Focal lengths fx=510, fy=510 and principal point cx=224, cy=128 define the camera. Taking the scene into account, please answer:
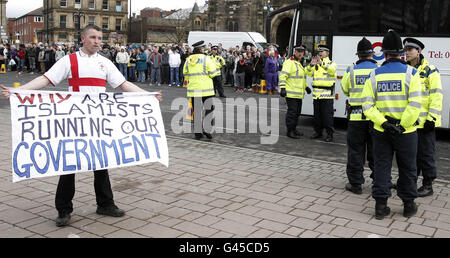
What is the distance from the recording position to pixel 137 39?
93.6 meters

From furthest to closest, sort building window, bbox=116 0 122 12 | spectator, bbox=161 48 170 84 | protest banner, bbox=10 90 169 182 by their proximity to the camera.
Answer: building window, bbox=116 0 122 12, spectator, bbox=161 48 170 84, protest banner, bbox=10 90 169 182

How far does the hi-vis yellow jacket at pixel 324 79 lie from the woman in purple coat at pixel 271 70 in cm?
1068

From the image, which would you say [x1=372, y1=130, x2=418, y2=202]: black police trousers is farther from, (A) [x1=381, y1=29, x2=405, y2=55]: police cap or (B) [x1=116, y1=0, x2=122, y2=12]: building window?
(B) [x1=116, y1=0, x2=122, y2=12]: building window

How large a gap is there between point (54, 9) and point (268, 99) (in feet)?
238

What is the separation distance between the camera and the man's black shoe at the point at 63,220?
5.25 meters

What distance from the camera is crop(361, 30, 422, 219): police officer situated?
554 centimetres

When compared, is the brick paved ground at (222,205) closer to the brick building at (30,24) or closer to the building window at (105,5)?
the building window at (105,5)

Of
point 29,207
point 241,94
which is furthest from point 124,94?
point 241,94

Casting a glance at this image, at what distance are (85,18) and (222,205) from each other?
84758mm

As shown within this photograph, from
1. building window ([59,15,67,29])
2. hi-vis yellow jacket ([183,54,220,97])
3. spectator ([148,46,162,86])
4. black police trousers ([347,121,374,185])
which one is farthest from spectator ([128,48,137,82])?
building window ([59,15,67,29])

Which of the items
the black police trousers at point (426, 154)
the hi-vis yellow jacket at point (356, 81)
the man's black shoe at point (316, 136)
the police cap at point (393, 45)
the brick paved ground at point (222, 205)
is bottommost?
the brick paved ground at point (222, 205)

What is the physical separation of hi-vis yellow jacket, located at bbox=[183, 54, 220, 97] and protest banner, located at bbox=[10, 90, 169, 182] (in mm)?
4823

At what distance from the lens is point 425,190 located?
683 cm

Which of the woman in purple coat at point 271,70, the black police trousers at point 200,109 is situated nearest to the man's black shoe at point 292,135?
the black police trousers at point 200,109
